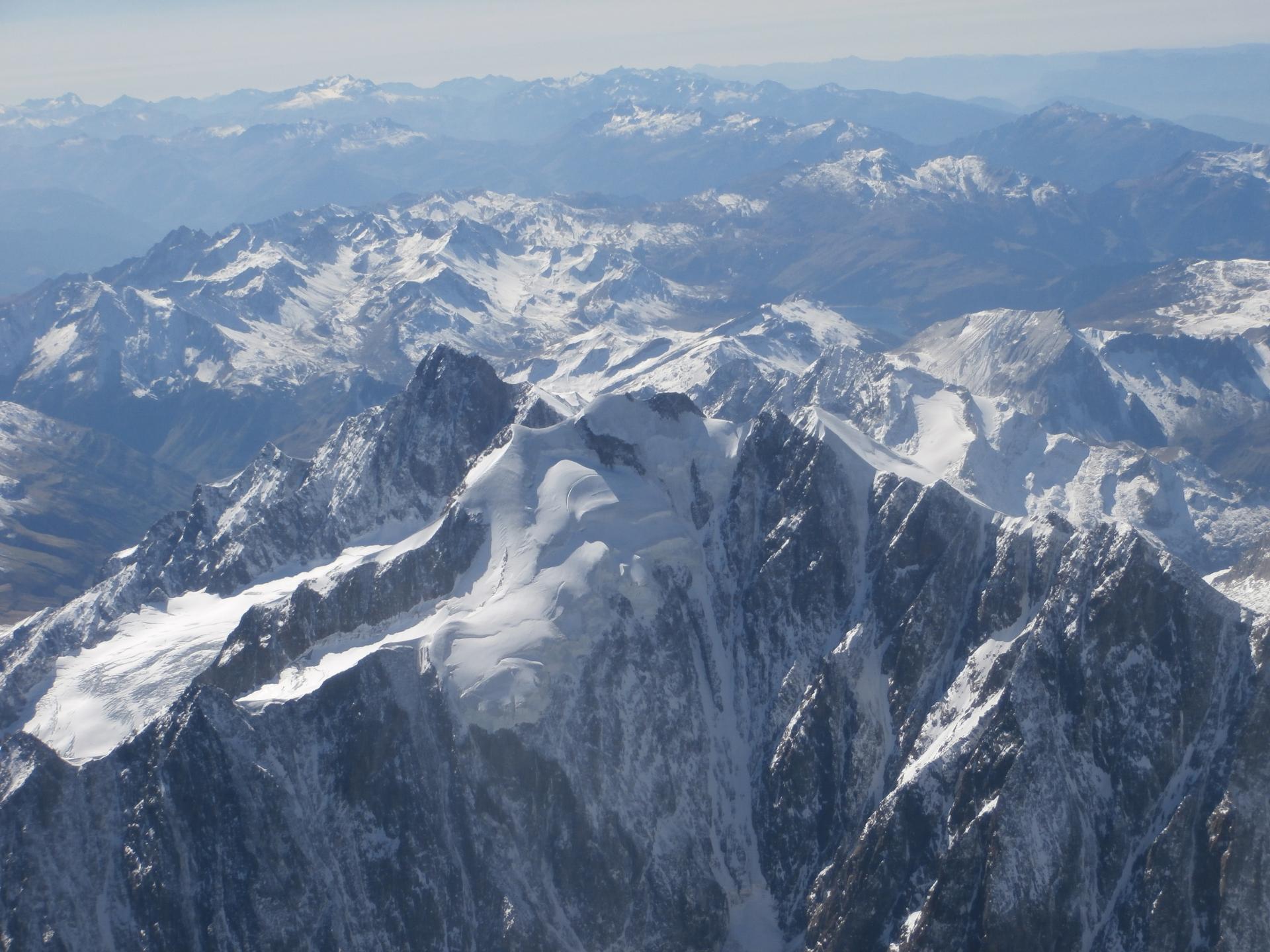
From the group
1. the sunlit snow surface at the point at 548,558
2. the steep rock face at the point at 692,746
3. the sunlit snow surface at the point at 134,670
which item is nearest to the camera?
the steep rock face at the point at 692,746

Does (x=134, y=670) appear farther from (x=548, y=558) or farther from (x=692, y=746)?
(x=692, y=746)

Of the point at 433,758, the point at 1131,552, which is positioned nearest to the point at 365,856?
the point at 433,758

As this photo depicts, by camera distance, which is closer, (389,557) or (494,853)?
(494,853)

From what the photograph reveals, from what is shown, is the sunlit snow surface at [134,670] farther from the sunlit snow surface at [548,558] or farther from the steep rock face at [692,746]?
the sunlit snow surface at [548,558]

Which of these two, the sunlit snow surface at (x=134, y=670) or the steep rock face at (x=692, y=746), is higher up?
the steep rock face at (x=692, y=746)

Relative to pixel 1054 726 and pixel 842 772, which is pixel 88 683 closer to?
pixel 842 772

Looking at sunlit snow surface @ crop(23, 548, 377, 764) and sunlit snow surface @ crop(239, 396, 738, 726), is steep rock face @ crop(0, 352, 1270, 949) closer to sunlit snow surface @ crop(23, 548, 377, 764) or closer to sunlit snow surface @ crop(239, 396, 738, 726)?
sunlit snow surface @ crop(239, 396, 738, 726)

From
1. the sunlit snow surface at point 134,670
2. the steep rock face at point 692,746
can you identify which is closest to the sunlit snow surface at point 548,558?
the steep rock face at point 692,746

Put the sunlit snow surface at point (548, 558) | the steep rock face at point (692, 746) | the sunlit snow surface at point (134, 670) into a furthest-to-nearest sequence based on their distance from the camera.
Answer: the sunlit snow surface at point (134, 670), the sunlit snow surface at point (548, 558), the steep rock face at point (692, 746)

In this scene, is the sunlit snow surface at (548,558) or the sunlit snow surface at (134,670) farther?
the sunlit snow surface at (134,670)
